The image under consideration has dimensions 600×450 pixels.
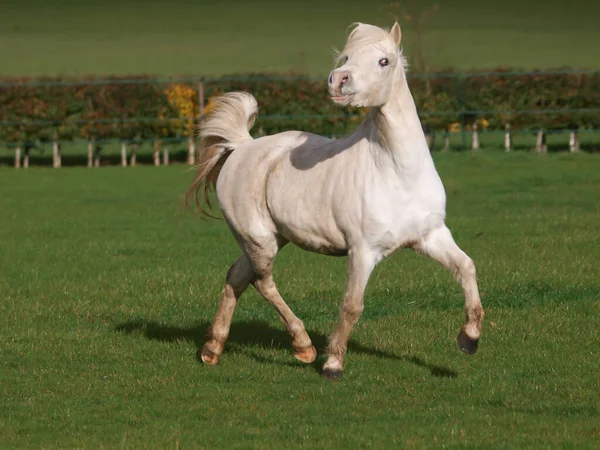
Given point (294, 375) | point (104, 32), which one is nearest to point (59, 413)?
point (294, 375)

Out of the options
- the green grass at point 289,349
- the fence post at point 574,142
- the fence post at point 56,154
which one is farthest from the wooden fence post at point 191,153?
the green grass at point 289,349

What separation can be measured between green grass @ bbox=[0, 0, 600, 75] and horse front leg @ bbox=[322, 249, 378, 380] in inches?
1781

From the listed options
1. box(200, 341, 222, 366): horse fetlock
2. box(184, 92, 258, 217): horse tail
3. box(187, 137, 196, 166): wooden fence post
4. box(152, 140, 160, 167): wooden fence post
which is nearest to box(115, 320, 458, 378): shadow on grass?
box(200, 341, 222, 366): horse fetlock

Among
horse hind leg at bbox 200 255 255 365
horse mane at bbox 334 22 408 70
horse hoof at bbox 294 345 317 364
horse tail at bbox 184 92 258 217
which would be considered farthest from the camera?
horse tail at bbox 184 92 258 217

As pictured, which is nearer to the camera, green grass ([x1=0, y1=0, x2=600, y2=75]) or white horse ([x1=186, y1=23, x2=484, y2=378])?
white horse ([x1=186, y1=23, x2=484, y2=378])

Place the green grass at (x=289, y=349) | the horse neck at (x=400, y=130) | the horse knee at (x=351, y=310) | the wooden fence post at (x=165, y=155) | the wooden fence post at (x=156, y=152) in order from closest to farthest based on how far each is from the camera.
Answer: the green grass at (x=289, y=349), the horse neck at (x=400, y=130), the horse knee at (x=351, y=310), the wooden fence post at (x=156, y=152), the wooden fence post at (x=165, y=155)

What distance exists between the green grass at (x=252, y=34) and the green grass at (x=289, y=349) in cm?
3960

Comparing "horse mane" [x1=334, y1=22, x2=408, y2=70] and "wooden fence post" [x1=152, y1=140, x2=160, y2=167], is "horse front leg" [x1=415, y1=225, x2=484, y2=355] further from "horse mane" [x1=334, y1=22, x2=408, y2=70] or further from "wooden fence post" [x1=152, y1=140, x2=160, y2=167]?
"wooden fence post" [x1=152, y1=140, x2=160, y2=167]

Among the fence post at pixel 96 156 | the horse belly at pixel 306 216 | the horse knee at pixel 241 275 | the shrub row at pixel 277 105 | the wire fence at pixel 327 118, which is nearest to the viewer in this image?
the horse belly at pixel 306 216

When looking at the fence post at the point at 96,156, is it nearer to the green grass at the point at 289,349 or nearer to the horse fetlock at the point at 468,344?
the green grass at the point at 289,349

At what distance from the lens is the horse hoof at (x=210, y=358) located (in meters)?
7.98

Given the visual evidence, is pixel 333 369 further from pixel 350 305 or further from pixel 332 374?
pixel 350 305

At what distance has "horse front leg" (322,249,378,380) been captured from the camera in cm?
715

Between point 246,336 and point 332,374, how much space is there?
1.86m
